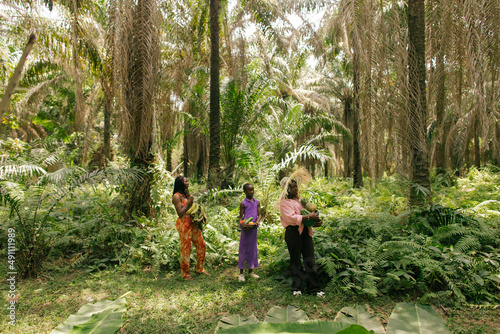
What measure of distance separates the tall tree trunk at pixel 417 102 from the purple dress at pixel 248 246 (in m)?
3.56

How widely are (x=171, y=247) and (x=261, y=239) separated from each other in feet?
6.59

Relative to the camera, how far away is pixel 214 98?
9508mm

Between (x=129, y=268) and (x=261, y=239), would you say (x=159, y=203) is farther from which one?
(x=261, y=239)

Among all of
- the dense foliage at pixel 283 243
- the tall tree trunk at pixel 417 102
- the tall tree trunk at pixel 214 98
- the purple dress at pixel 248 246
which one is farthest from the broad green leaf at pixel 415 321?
the tall tree trunk at pixel 214 98

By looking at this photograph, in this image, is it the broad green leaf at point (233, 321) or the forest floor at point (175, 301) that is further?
the forest floor at point (175, 301)

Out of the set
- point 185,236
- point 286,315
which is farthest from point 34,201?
point 286,315

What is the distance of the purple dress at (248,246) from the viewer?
16.6 feet

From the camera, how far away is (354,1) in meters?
6.17

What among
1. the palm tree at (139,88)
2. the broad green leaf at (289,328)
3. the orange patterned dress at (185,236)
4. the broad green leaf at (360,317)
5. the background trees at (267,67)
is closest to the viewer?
the broad green leaf at (289,328)

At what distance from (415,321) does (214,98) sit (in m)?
7.87

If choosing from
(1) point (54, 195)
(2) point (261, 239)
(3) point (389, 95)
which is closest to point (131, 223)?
(1) point (54, 195)

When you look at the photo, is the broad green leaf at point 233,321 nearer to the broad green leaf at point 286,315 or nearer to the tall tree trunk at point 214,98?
the broad green leaf at point 286,315

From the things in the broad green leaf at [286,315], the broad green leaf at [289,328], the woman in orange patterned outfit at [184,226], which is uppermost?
the woman in orange patterned outfit at [184,226]

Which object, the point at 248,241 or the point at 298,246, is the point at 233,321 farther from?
the point at 248,241
